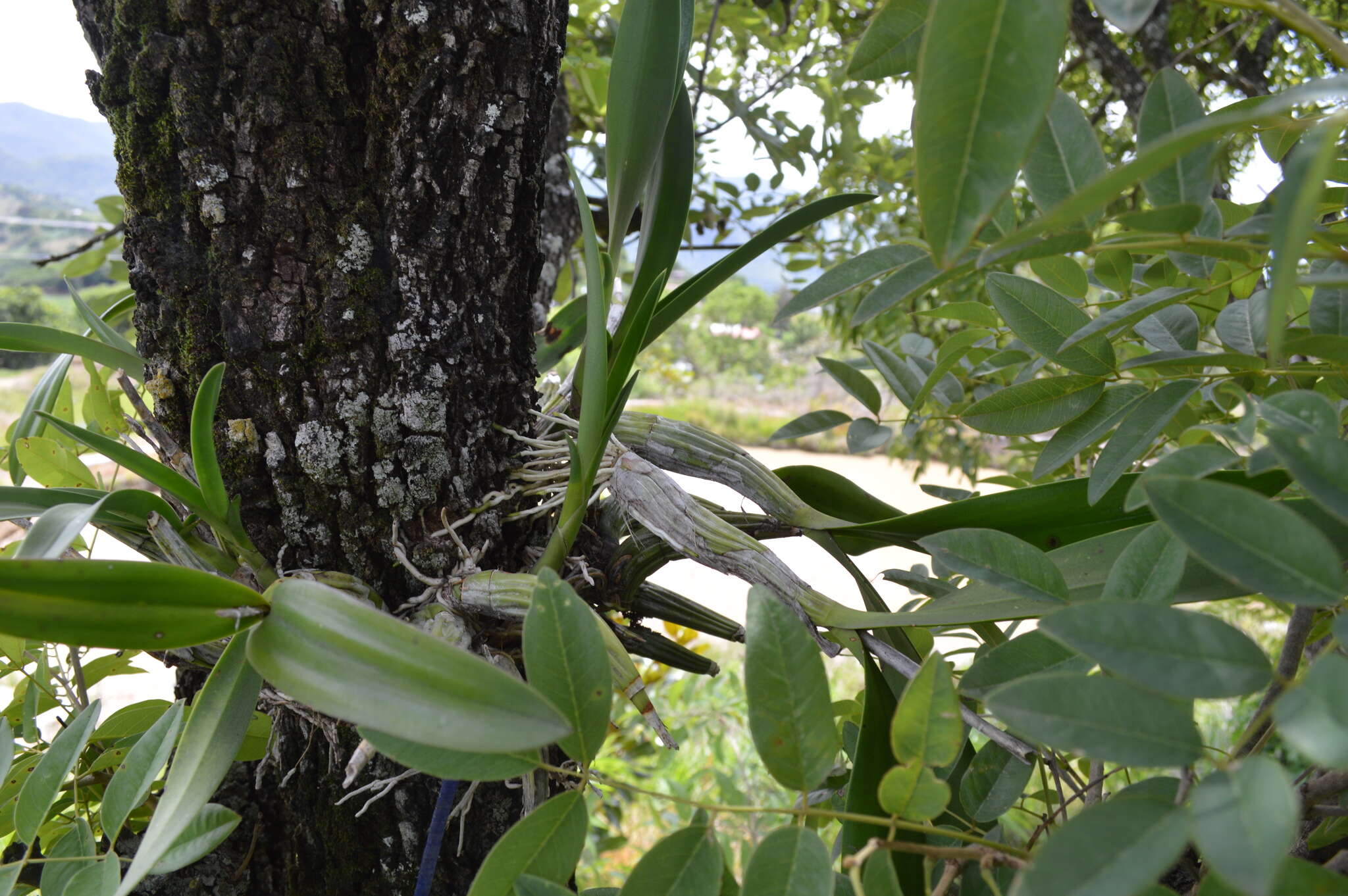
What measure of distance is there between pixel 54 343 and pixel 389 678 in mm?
298

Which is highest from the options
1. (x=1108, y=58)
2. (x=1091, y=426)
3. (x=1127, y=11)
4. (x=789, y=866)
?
(x=1108, y=58)

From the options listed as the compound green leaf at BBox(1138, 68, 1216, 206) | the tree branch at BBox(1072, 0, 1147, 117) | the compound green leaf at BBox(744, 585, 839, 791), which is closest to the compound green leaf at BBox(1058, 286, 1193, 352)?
the compound green leaf at BBox(1138, 68, 1216, 206)

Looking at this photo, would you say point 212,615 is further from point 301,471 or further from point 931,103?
point 931,103

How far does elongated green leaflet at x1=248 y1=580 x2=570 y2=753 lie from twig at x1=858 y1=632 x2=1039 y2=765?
0.47 ft

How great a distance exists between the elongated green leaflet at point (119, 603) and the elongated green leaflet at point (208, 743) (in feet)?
0.08

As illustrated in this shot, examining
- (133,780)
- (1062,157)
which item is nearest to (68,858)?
(133,780)

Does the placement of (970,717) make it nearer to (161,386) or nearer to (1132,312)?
(1132,312)

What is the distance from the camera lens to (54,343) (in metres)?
0.38

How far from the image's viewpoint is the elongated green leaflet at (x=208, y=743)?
0.82ft

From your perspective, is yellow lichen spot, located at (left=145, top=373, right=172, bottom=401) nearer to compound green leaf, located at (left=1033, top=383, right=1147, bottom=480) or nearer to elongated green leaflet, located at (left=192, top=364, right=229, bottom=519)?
elongated green leaflet, located at (left=192, top=364, right=229, bottom=519)

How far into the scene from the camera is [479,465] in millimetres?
411

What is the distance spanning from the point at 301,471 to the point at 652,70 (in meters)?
0.26

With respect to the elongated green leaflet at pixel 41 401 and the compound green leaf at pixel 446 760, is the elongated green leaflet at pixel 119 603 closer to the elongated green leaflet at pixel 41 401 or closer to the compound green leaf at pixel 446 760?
the compound green leaf at pixel 446 760

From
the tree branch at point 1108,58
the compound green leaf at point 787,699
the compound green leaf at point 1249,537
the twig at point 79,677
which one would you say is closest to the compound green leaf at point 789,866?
the compound green leaf at point 787,699
